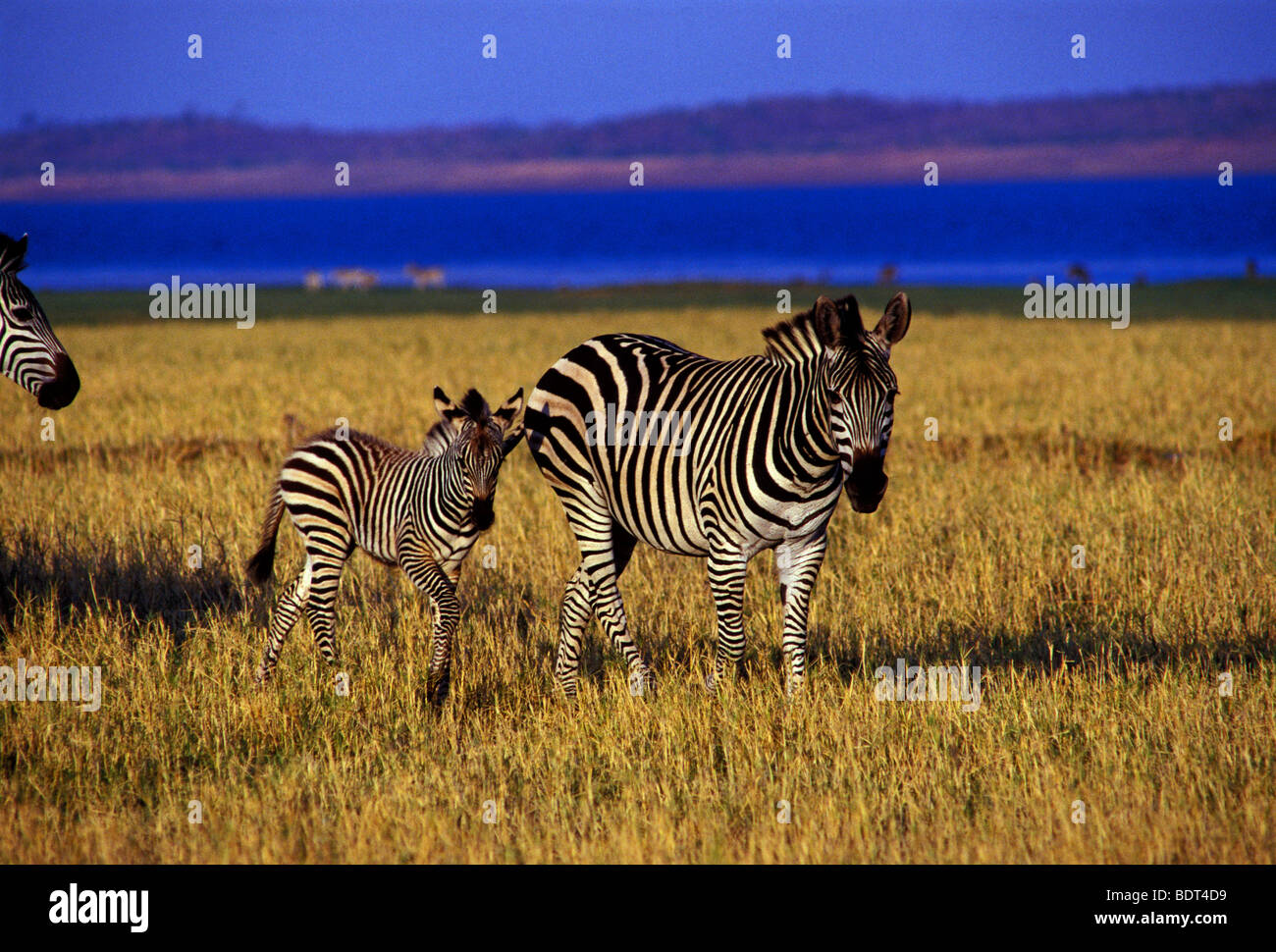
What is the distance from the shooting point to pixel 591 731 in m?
7.29

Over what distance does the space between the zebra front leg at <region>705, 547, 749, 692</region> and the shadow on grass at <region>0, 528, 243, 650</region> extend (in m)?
3.98

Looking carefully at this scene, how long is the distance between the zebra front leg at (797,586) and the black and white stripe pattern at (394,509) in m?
1.78

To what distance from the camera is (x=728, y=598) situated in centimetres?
727

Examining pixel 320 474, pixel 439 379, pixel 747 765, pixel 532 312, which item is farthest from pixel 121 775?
pixel 532 312

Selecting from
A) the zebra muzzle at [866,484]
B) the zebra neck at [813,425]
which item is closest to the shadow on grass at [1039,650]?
the zebra neck at [813,425]

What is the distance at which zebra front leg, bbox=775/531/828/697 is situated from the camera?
7293 mm

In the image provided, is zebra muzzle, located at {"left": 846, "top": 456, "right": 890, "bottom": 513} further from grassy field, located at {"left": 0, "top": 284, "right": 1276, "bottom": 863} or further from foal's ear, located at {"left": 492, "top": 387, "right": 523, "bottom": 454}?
foal's ear, located at {"left": 492, "top": 387, "right": 523, "bottom": 454}

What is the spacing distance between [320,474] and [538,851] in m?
3.14

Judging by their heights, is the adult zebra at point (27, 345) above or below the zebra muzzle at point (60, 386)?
above

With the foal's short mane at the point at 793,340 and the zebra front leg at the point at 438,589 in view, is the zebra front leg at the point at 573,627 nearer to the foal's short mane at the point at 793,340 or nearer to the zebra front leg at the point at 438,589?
the zebra front leg at the point at 438,589

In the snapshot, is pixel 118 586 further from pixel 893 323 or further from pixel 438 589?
pixel 893 323

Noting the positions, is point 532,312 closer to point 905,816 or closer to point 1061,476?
point 1061,476

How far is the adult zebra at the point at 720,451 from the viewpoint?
660 cm

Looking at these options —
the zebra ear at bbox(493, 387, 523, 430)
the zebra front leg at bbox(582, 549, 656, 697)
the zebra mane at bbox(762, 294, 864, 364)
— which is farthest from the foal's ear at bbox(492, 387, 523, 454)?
the zebra mane at bbox(762, 294, 864, 364)
